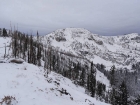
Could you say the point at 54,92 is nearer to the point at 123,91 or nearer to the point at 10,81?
the point at 10,81

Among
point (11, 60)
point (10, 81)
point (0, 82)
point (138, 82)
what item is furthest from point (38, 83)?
point (138, 82)

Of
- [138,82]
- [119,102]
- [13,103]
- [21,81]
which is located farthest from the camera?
[138,82]

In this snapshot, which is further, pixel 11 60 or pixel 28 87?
pixel 11 60

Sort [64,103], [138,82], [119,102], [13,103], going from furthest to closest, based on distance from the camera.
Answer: [138,82]
[119,102]
[64,103]
[13,103]

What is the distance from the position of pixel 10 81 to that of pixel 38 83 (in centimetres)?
399

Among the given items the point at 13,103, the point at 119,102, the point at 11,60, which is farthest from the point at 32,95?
the point at 119,102

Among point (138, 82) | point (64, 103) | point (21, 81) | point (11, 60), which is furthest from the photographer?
point (138, 82)

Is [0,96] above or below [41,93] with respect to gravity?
above

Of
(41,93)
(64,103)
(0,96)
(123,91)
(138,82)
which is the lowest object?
(138,82)

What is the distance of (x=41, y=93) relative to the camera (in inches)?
648

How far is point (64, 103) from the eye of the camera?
1619cm

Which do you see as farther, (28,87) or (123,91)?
(123,91)

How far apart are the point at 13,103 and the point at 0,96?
174 cm

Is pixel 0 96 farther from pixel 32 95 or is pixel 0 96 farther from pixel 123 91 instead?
pixel 123 91
